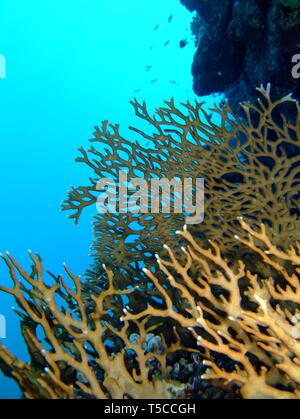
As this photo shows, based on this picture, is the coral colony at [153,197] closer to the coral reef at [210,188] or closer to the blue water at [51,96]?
the coral reef at [210,188]

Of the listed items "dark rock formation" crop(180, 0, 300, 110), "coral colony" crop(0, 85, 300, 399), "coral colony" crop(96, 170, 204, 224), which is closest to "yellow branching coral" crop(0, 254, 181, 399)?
"coral colony" crop(0, 85, 300, 399)

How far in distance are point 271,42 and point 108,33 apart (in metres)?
128

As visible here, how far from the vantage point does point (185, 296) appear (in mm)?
2529

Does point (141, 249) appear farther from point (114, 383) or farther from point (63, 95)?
point (63, 95)

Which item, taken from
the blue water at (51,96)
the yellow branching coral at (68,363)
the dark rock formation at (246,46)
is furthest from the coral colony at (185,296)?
the blue water at (51,96)

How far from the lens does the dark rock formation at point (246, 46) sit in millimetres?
5583

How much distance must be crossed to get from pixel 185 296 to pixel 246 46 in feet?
20.7

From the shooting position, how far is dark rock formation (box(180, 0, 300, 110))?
5.58m

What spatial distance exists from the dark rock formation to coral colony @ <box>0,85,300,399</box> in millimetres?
908

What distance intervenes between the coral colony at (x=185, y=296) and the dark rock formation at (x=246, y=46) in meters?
0.91

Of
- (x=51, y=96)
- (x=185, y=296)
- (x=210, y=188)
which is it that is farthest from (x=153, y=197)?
(x=51, y=96)

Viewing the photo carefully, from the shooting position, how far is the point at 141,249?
14.7 feet

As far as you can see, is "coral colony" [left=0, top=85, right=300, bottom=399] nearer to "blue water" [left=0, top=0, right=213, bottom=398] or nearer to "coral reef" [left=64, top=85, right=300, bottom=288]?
"coral reef" [left=64, top=85, right=300, bottom=288]

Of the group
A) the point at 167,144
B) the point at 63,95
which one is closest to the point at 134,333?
the point at 167,144
